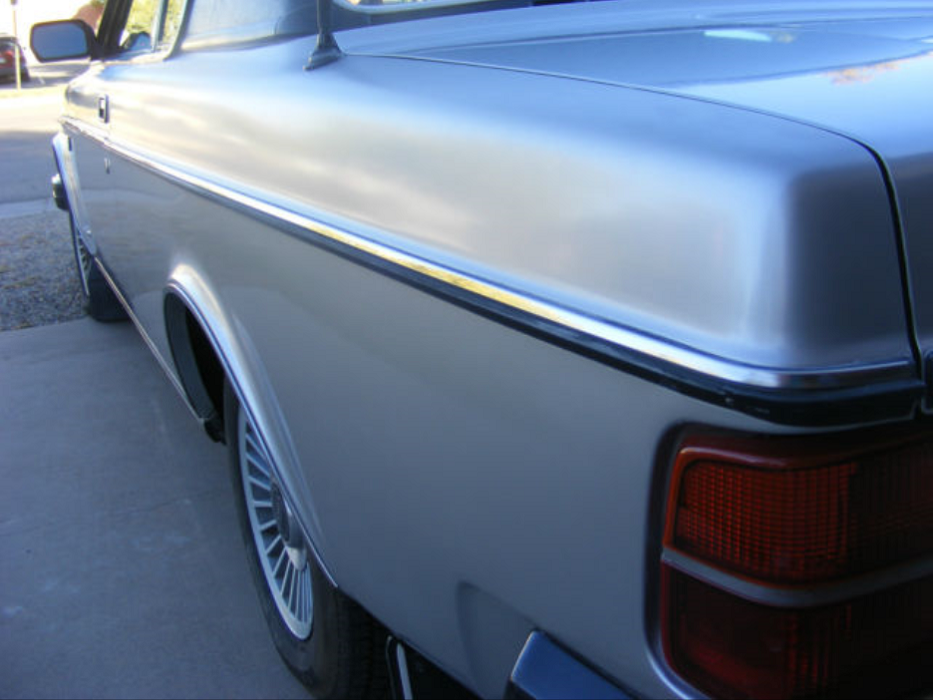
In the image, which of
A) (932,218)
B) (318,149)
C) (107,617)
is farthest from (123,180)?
(932,218)

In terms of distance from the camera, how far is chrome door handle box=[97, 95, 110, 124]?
3095mm

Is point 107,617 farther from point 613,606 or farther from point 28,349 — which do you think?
point 28,349

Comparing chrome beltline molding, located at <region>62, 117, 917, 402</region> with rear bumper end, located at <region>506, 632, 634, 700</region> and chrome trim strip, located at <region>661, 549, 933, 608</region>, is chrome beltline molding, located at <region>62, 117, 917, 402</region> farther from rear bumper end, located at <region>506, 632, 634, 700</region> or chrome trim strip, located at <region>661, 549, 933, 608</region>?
rear bumper end, located at <region>506, 632, 634, 700</region>

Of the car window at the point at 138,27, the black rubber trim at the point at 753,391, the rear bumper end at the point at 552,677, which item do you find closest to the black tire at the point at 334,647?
the rear bumper end at the point at 552,677

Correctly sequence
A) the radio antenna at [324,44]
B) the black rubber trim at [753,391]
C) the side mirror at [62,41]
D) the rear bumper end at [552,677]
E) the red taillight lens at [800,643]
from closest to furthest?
1. the black rubber trim at [753,391]
2. the red taillight lens at [800,643]
3. the rear bumper end at [552,677]
4. the radio antenna at [324,44]
5. the side mirror at [62,41]

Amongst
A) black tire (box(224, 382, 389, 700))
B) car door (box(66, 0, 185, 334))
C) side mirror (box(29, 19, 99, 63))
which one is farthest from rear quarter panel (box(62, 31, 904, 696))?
side mirror (box(29, 19, 99, 63))

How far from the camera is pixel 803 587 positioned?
1041mm

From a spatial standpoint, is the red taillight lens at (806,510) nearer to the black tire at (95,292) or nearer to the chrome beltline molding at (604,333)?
the chrome beltline molding at (604,333)

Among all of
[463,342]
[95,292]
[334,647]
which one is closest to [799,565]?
[463,342]

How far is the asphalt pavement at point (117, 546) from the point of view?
101 inches

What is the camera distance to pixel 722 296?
3.29 ft

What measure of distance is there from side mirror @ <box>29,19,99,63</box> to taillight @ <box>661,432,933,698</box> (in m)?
3.38

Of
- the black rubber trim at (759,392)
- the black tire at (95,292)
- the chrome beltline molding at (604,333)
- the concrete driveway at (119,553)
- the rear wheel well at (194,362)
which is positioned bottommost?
the concrete driveway at (119,553)

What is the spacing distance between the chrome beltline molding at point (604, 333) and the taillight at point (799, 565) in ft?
0.24
